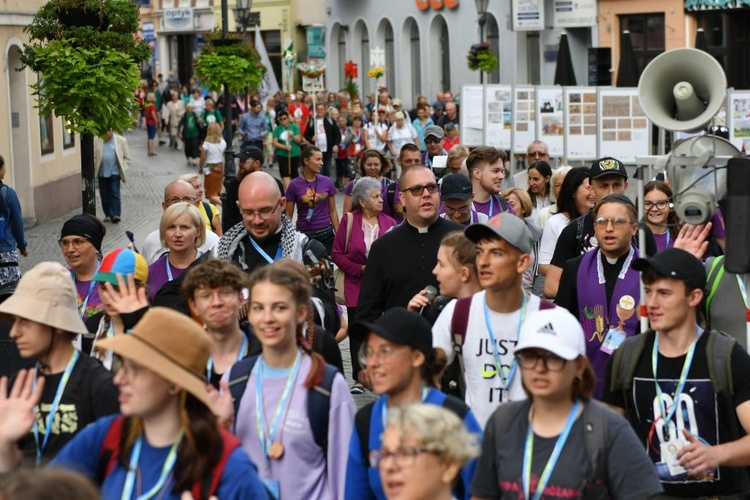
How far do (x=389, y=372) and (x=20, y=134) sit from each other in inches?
810

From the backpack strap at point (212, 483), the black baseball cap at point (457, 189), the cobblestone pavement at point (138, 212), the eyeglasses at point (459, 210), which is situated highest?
the black baseball cap at point (457, 189)

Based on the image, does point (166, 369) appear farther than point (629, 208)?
No

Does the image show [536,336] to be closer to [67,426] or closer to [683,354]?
[683,354]

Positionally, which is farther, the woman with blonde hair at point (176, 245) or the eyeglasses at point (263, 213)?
the woman with blonde hair at point (176, 245)

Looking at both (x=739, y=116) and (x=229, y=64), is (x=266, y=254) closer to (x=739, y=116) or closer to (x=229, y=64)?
(x=739, y=116)

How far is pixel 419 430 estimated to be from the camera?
430cm

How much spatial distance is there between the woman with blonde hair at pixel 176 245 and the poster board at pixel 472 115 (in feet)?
58.6

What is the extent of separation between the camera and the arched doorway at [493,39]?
148ft

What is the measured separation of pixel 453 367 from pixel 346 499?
1772mm

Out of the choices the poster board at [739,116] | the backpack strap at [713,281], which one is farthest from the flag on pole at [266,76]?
the backpack strap at [713,281]

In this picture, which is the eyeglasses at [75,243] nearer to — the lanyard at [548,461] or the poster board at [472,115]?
the lanyard at [548,461]

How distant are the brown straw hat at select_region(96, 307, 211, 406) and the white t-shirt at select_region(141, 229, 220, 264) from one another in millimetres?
4378

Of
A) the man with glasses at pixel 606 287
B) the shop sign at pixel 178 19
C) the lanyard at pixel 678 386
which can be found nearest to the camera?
the lanyard at pixel 678 386

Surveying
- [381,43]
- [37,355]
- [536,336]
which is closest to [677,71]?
[536,336]
